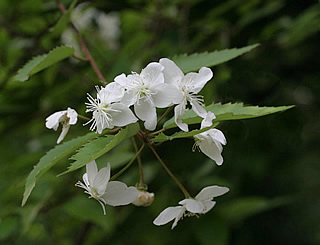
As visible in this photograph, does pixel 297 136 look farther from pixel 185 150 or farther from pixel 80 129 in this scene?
pixel 80 129

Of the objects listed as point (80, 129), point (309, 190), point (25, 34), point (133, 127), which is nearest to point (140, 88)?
point (133, 127)

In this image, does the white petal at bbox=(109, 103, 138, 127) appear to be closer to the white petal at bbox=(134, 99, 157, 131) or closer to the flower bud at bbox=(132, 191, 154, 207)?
the white petal at bbox=(134, 99, 157, 131)

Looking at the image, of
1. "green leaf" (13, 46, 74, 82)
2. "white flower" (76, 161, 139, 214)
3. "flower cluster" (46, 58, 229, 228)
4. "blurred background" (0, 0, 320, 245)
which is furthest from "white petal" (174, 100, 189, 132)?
"blurred background" (0, 0, 320, 245)

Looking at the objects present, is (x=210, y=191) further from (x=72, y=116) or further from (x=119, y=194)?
(x=72, y=116)

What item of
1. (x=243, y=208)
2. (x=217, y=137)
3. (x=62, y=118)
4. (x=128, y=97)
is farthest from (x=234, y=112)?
(x=243, y=208)

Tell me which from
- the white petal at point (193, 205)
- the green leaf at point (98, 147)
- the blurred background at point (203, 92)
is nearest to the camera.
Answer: the green leaf at point (98, 147)

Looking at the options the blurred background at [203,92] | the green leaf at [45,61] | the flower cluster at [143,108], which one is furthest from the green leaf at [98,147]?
the blurred background at [203,92]

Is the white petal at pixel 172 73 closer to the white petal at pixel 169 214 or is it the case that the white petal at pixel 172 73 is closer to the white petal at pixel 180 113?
the white petal at pixel 180 113
